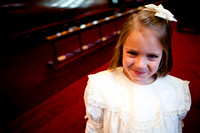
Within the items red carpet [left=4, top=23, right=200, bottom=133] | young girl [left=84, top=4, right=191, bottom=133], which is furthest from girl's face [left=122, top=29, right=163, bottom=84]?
red carpet [left=4, top=23, right=200, bottom=133]

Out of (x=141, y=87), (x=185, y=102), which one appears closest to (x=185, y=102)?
(x=185, y=102)

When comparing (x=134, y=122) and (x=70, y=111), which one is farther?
(x=70, y=111)

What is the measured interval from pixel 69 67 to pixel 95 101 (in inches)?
74.0

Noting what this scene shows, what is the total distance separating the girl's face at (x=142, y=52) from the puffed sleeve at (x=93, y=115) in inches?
10.5

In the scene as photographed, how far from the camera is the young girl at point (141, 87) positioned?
25.5 inches

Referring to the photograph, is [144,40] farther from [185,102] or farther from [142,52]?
[185,102]

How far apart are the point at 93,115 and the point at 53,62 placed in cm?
194

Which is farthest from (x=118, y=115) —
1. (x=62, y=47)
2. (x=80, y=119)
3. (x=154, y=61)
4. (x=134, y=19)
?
(x=62, y=47)

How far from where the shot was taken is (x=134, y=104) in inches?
28.8

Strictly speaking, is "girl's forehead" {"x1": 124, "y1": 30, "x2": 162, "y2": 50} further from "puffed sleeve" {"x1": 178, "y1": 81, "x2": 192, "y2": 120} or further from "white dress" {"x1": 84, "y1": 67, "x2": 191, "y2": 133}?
"puffed sleeve" {"x1": 178, "y1": 81, "x2": 192, "y2": 120}

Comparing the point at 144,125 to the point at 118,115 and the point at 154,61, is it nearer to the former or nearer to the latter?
the point at 118,115

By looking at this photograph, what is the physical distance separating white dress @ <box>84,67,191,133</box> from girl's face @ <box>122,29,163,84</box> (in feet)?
0.40

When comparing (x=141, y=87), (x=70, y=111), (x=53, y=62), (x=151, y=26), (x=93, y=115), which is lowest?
(x=70, y=111)

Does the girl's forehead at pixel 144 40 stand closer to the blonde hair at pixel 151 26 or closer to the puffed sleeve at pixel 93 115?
the blonde hair at pixel 151 26
